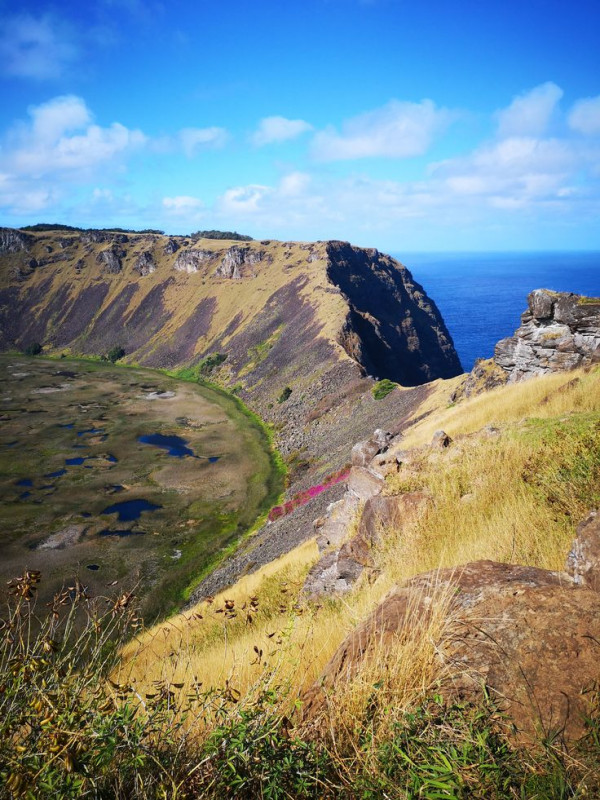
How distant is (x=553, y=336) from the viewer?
90.5ft

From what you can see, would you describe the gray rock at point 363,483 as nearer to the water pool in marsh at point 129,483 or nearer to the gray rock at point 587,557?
the water pool in marsh at point 129,483

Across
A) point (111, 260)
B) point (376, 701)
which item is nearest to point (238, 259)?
point (111, 260)

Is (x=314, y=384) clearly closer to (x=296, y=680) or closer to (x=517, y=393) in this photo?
(x=517, y=393)

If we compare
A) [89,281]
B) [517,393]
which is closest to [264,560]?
[517,393]

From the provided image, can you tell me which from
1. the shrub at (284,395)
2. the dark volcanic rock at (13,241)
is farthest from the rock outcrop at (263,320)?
the dark volcanic rock at (13,241)

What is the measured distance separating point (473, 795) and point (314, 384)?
7059 cm

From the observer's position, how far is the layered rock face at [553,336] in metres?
25.1

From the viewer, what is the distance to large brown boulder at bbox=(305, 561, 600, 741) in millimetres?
3023

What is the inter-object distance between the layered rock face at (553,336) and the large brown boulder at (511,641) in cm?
2373

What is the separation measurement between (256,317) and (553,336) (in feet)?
291

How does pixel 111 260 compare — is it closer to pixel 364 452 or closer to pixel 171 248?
pixel 171 248

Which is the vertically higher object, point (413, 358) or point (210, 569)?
point (413, 358)

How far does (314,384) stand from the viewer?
72.7m

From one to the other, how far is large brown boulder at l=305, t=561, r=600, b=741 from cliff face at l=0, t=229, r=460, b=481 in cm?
4161
